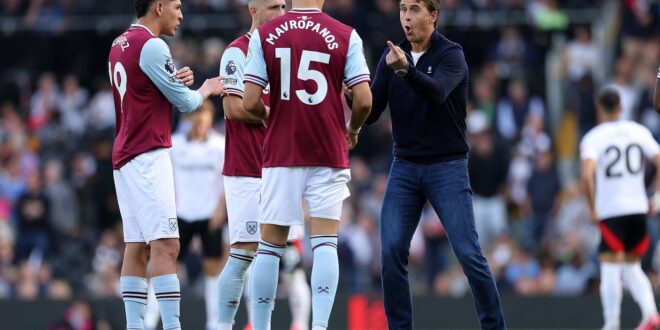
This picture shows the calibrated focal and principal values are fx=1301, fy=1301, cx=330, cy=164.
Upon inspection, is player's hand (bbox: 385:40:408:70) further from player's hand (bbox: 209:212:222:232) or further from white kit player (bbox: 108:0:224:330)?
player's hand (bbox: 209:212:222:232)

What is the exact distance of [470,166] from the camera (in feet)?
64.8

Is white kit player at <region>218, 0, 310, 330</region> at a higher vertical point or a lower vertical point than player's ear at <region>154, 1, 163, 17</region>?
lower

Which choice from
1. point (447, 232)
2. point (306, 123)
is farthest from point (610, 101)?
point (306, 123)

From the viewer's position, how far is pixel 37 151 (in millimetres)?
22047

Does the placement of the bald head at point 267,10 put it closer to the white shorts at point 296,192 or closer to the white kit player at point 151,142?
the white kit player at point 151,142

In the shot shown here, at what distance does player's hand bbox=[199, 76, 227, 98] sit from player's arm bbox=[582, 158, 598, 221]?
486 cm

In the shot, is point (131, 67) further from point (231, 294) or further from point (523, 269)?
point (523, 269)

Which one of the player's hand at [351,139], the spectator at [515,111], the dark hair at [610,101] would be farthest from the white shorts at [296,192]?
the spectator at [515,111]

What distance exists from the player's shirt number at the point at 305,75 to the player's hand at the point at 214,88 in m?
0.94

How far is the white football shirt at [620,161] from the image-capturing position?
A: 44.5 ft

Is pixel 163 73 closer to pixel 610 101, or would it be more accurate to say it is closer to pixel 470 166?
pixel 610 101

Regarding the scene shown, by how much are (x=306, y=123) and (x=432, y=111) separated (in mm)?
1041

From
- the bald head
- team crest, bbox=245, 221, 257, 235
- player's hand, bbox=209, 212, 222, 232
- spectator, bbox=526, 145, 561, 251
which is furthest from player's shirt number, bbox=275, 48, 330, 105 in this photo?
spectator, bbox=526, 145, 561, 251

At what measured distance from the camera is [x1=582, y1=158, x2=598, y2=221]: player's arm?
1338 cm
